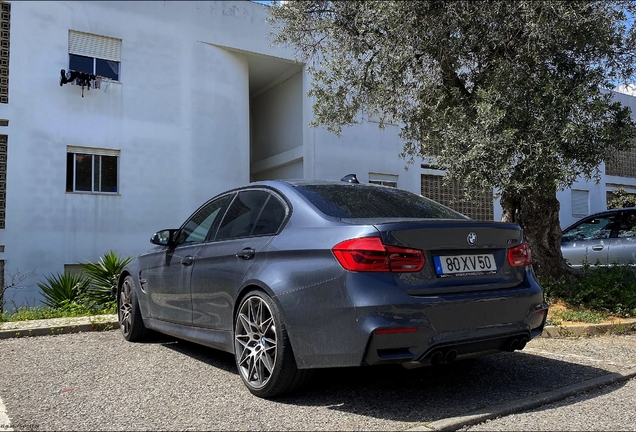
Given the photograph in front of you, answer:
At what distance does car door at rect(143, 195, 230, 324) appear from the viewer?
16.4 feet

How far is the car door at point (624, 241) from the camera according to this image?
9.21 m

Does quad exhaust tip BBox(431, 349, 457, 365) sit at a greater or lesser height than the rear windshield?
lesser

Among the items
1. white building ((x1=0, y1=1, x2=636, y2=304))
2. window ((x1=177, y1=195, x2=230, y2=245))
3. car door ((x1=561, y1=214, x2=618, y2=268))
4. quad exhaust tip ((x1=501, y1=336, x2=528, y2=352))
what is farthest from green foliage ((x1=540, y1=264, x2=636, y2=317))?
white building ((x1=0, y1=1, x2=636, y2=304))

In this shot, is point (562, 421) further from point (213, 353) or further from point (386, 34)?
point (386, 34)

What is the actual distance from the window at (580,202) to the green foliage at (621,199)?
3.30 feet

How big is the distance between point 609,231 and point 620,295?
2.32 metres

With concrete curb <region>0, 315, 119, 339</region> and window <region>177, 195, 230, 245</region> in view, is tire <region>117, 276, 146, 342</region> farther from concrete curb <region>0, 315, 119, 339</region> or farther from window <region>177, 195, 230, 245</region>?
window <region>177, 195, 230, 245</region>

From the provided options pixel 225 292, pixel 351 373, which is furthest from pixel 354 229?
pixel 351 373

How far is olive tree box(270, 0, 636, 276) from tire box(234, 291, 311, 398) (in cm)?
456

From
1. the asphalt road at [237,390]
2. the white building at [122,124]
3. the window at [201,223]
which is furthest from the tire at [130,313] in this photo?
the white building at [122,124]

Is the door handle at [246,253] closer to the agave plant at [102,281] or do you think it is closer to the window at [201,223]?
the window at [201,223]

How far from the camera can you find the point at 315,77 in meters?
10.3

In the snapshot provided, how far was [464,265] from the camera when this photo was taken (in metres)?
3.75

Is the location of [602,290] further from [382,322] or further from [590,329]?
[382,322]
